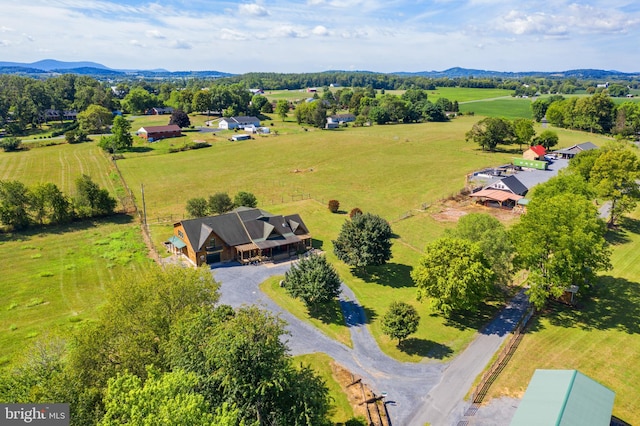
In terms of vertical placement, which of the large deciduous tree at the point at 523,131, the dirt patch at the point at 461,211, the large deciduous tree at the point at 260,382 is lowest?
the dirt patch at the point at 461,211

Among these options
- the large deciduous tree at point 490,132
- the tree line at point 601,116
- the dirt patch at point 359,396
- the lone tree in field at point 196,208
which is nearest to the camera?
the dirt patch at point 359,396

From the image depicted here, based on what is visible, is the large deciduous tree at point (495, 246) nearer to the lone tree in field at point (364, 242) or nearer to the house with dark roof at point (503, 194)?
the lone tree in field at point (364, 242)

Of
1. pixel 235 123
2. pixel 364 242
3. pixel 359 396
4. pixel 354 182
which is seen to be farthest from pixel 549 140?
pixel 359 396

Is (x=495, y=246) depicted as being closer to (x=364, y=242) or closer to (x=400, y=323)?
(x=364, y=242)

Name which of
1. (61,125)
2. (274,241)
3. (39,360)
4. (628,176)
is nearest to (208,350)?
(39,360)

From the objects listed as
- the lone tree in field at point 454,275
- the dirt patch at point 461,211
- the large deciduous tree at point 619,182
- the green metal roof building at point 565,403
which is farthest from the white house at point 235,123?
the green metal roof building at point 565,403

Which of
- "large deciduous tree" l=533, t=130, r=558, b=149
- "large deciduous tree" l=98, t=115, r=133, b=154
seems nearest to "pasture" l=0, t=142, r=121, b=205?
"large deciduous tree" l=98, t=115, r=133, b=154

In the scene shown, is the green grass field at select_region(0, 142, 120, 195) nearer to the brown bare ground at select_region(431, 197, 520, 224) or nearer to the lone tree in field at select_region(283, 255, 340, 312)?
the lone tree in field at select_region(283, 255, 340, 312)
